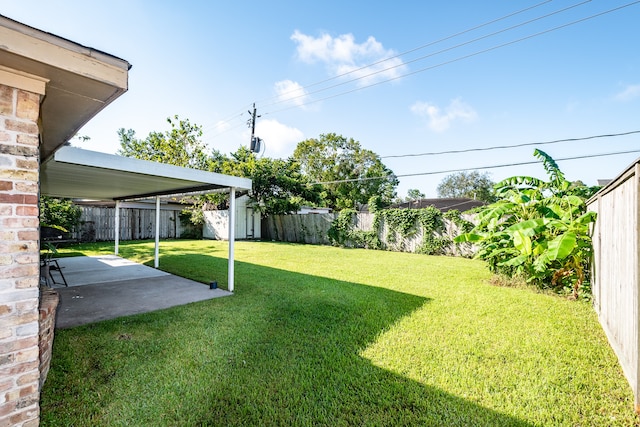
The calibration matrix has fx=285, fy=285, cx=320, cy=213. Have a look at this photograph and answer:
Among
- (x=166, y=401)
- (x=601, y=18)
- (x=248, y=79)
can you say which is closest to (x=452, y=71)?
(x=601, y=18)

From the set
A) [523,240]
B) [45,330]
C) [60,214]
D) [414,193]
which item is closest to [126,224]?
[60,214]

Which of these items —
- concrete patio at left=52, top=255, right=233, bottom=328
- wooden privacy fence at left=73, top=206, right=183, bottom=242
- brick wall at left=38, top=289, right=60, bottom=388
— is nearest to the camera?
brick wall at left=38, top=289, right=60, bottom=388

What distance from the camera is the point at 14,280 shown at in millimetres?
1791

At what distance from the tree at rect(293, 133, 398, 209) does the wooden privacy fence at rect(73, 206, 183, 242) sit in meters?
14.2

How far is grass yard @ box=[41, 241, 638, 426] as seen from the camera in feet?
7.59

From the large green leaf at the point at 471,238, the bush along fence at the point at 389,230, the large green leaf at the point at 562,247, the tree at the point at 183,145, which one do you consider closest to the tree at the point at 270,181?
the bush along fence at the point at 389,230

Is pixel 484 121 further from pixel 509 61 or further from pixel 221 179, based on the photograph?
pixel 221 179

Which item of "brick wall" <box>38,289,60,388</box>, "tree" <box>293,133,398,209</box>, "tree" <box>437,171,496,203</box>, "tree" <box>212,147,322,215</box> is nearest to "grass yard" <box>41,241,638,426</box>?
"brick wall" <box>38,289,60,388</box>

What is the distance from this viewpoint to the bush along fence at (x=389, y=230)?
1173cm

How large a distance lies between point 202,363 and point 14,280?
1875mm

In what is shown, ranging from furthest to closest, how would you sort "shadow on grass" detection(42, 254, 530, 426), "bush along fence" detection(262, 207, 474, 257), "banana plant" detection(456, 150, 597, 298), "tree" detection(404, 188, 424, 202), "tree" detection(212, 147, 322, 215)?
"tree" detection(404, 188, 424, 202) < "tree" detection(212, 147, 322, 215) < "bush along fence" detection(262, 207, 474, 257) < "banana plant" detection(456, 150, 597, 298) < "shadow on grass" detection(42, 254, 530, 426)

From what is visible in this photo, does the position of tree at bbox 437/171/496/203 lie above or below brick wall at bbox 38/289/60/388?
above

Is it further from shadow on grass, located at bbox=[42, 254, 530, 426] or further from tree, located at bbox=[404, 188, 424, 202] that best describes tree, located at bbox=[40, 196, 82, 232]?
tree, located at bbox=[404, 188, 424, 202]

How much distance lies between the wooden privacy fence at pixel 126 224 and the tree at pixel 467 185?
3908 cm
